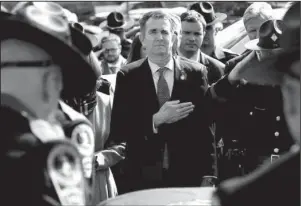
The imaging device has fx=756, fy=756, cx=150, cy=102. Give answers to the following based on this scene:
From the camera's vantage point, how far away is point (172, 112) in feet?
16.9

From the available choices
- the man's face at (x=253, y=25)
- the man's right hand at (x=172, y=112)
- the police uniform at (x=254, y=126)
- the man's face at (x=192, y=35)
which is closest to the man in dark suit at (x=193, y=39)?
the man's face at (x=192, y=35)

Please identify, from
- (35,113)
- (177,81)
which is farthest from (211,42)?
(35,113)

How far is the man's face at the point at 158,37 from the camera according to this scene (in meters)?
5.43

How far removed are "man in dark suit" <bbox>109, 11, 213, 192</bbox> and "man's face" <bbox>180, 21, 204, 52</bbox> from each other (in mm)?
1096

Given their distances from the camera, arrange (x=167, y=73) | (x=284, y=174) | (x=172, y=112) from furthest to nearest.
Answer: (x=167, y=73), (x=172, y=112), (x=284, y=174)

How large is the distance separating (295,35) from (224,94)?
9.27 ft

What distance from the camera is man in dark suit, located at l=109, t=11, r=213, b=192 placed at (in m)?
5.23

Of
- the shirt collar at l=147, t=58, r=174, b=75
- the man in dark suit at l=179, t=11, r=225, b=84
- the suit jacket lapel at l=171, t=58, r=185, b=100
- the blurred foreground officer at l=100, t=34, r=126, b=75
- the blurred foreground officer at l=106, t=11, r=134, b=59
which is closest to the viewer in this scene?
the suit jacket lapel at l=171, t=58, r=185, b=100

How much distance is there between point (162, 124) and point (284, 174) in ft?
9.11

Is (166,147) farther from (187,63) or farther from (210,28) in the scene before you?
(210,28)

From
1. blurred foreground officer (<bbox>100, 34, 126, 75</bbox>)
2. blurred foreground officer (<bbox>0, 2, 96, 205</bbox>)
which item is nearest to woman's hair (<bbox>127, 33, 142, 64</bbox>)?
blurred foreground officer (<bbox>100, 34, 126, 75</bbox>)

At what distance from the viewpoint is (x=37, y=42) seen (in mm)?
2729

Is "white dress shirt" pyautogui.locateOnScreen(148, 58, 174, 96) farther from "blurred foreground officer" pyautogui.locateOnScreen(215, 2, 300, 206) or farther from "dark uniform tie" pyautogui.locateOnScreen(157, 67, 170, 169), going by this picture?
"blurred foreground officer" pyautogui.locateOnScreen(215, 2, 300, 206)

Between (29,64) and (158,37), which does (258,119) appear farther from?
(29,64)
